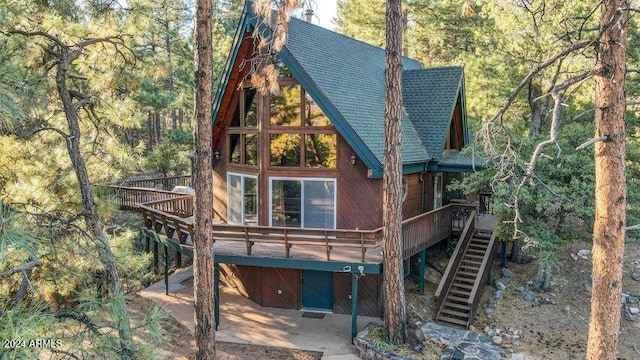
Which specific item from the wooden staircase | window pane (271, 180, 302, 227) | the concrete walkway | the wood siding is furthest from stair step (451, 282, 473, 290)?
window pane (271, 180, 302, 227)

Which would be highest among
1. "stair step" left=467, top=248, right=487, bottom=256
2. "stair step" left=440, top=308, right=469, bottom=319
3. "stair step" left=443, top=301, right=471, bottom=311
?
"stair step" left=467, top=248, right=487, bottom=256

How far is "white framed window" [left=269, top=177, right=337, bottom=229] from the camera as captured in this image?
39.3 ft

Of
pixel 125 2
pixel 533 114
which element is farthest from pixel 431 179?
pixel 125 2

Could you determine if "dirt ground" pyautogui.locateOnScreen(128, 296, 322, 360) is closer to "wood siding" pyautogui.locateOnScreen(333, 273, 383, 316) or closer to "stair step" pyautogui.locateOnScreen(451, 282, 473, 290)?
"wood siding" pyautogui.locateOnScreen(333, 273, 383, 316)

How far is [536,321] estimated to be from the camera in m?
11.0

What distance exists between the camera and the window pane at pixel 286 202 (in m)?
12.1

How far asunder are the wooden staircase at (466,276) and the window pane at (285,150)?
17.2ft

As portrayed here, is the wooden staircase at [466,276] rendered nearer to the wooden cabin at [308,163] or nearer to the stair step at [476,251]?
the stair step at [476,251]

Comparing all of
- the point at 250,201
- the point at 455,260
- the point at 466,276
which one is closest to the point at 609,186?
the point at 455,260

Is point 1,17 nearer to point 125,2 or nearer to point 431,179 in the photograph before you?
point 125,2

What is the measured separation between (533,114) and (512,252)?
4938 millimetres

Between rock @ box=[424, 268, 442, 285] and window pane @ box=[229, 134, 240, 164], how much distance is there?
22.2 feet

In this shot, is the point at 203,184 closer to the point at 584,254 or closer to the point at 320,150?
the point at 320,150

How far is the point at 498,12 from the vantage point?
12.5m
